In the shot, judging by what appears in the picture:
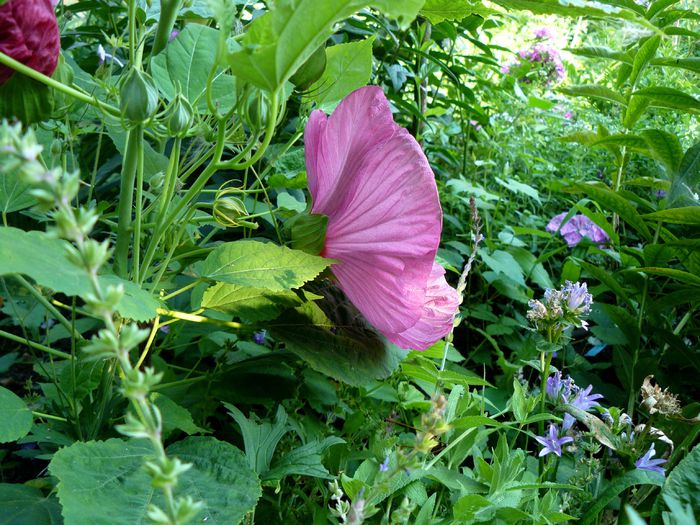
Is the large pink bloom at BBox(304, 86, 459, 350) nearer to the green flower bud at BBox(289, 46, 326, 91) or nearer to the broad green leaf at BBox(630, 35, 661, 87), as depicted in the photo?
the green flower bud at BBox(289, 46, 326, 91)

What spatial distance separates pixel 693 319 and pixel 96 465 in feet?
3.25

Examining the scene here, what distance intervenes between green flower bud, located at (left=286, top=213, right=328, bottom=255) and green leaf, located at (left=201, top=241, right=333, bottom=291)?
37mm

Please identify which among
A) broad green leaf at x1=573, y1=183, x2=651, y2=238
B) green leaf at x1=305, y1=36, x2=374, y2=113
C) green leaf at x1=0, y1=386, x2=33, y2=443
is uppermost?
green leaf at x1=305, y1=36, x2=374, y2=113

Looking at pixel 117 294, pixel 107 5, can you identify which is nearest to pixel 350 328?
pixel 117 294

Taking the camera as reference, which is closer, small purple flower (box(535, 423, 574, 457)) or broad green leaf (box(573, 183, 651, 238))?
small purple flower (box(535, 423, 574, 457))

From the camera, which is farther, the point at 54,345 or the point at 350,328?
the point at 54,345

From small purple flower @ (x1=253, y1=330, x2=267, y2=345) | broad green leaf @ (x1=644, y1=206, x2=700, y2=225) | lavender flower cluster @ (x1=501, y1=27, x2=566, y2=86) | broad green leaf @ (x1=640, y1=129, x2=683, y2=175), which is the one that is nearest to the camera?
small purple flower @ (x1=253, y1=330, x2=267, y2=345)

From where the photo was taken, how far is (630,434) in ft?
2.04

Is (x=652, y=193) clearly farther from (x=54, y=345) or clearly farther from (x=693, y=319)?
(x=54, y=345)

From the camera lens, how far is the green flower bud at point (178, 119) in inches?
15.7

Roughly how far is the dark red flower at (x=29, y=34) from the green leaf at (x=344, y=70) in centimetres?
20

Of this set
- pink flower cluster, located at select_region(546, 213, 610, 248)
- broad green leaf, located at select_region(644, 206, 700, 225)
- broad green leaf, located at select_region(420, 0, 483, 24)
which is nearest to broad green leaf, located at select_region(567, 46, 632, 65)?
broad green leaf, located at select_region(644, 206, 700, 225)

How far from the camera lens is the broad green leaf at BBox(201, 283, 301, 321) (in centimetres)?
51

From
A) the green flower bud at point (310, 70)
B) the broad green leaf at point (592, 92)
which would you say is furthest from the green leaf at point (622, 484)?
the broad green leaf at point (592, 92)
